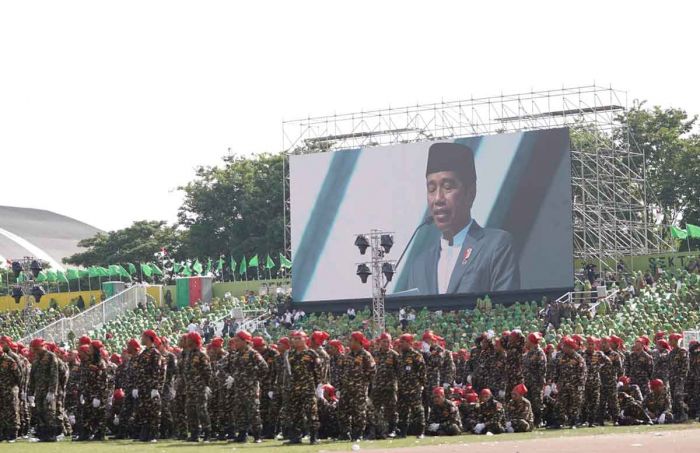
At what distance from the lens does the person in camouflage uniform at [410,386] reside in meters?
17.9

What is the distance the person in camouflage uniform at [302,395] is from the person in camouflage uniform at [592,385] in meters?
4.59

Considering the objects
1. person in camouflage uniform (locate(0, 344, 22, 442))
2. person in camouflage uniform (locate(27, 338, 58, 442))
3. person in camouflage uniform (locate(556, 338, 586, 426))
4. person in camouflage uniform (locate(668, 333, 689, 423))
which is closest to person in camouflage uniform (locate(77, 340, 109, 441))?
person in camouflage uniform (locate(27, 338, 58, 442))

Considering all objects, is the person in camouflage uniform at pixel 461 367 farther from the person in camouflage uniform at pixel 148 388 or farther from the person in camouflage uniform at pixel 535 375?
the person in camouflage uniform at pixel 148 388

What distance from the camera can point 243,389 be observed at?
57.1 ft

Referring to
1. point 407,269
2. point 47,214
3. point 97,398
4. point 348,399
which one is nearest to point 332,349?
point 348,399

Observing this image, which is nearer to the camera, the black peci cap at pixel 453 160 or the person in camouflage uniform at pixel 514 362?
the person in camouflage uniform at pixel 514 362

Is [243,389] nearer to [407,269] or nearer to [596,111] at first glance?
[407,269]

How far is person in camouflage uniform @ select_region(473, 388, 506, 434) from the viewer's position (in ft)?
60.3

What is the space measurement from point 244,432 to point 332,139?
28211mm

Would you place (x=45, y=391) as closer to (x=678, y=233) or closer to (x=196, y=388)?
(x=196, y=388)

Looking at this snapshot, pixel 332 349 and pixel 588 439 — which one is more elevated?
pixel 332 349

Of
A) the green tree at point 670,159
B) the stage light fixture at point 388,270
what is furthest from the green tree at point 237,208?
the stage light fixture at point 388,270

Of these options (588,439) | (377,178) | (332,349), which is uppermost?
(377,178)

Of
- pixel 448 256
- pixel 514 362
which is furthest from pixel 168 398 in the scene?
pixel 448 256
